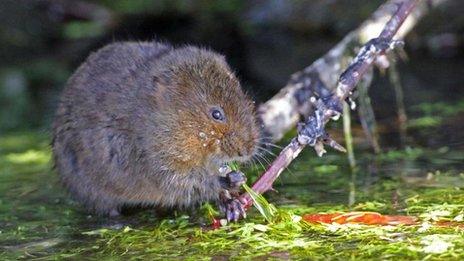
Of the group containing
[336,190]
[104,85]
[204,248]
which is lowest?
[204,248]

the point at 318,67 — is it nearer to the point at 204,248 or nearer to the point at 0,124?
the point at 204,248

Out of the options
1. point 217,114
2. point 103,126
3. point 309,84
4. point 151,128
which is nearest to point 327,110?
point 217,114

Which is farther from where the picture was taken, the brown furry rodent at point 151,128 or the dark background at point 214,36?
the dark background at point 214,36

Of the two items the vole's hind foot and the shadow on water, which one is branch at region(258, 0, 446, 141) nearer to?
the shadow on water

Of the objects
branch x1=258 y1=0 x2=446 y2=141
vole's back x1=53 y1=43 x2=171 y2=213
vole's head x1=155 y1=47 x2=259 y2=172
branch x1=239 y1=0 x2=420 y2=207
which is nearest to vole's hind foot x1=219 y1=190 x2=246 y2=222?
branch x1=239 y1=0 x2=420 y2=207

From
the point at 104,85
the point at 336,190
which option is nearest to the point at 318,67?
the point at 336,190

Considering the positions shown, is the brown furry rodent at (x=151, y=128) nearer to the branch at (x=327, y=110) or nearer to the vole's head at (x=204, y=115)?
the vole's head at (x=204, y=115)

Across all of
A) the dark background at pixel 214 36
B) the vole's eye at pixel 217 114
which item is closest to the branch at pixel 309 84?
the vole's eye at pixel 217 114

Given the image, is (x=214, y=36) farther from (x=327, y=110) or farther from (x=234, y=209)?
(x=234, y=209)
